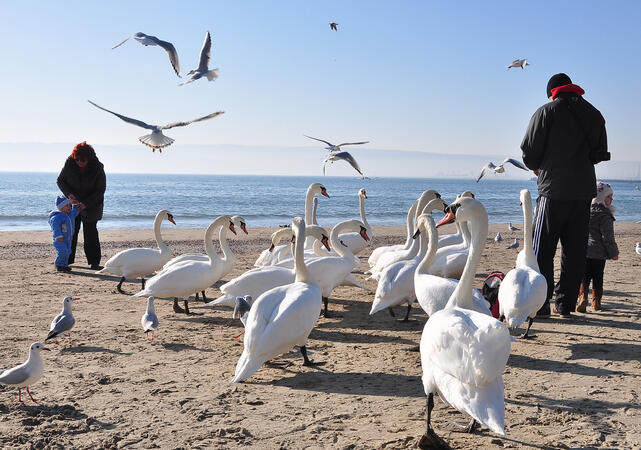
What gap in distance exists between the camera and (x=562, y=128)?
652 cm

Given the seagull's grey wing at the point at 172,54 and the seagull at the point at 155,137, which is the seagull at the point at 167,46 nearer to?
the seagull's grey wing at the point at 172,54

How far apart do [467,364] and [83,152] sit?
893 cm

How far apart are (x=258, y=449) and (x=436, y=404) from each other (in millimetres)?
1369

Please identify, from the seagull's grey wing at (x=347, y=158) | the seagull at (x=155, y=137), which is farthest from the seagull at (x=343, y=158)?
the seagull at (x=155, y=137)

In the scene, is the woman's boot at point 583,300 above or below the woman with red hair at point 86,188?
below

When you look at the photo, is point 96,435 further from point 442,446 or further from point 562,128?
point 562,128

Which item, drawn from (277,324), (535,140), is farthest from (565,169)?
(277,324)

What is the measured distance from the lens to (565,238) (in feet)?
22.1

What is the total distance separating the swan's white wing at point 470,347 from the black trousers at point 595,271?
165 inches

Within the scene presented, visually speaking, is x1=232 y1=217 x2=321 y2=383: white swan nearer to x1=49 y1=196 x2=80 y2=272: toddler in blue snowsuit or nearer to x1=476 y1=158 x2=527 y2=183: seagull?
x1=49 y1=196 x2=80 y2=272: toddler in blue snowsuit

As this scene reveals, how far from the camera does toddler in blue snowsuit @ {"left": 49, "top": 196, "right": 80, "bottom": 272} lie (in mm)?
10211

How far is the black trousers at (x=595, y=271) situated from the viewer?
287 inches

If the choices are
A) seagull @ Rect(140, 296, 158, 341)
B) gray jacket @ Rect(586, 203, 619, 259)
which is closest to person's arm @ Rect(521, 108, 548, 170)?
gray jacket @ Rect(586, 203, 619, 259)

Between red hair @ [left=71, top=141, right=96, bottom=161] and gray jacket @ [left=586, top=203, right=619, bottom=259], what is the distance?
8.00 m
